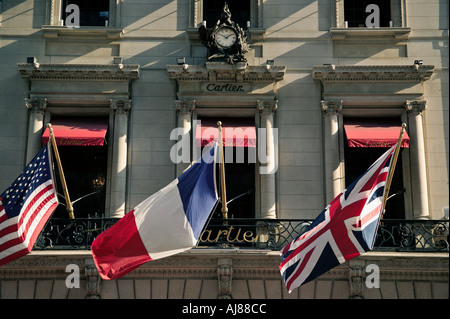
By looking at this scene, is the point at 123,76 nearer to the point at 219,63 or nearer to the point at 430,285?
the point at 219,63

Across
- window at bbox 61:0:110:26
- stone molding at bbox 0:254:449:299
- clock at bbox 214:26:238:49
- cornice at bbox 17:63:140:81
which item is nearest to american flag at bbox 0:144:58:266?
stone molding at bbox 0:254:449:299

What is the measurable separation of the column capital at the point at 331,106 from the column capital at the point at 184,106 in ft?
12.1

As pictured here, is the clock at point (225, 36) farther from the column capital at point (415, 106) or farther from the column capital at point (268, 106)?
the column capital at point (415, 106)

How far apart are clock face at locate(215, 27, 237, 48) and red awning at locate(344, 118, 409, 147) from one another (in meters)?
4.03

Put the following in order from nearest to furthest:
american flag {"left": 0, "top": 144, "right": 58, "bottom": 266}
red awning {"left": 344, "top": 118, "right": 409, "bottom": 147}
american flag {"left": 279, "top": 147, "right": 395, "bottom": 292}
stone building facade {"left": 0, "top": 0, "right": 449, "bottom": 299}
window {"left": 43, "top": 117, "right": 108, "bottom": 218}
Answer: american flag {"left": 279, "top": 147, "right": 395, "bottom": 292}
american flag {"left": 0, "top": 144, "right": 58, "bottom": 266}
red awning {"left": 344, "top": 118, "right": 409, "bottom": 147}
window {"left": 43, "top": 117, "right": 108, "bottom": 218}
stone building facade {"left": 0, "top": 0, "right": 449, "bottom": 299}

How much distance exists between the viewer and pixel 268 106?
21.9 m

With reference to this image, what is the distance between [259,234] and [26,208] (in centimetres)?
605

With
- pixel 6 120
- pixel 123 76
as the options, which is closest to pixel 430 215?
pixel 123 76

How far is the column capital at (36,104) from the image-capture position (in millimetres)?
21781

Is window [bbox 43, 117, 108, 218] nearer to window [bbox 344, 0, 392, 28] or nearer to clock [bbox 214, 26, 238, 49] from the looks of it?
clock [bbox 214, 26, 238, 49]

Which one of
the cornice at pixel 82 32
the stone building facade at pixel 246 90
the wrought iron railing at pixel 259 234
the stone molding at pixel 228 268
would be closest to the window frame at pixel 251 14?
the stone building facade at pixel 246 90

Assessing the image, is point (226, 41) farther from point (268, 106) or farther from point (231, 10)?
point (268, 106)

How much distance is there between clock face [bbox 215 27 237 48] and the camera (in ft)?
72.1

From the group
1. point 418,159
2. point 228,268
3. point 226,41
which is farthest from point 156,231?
point 418,159
